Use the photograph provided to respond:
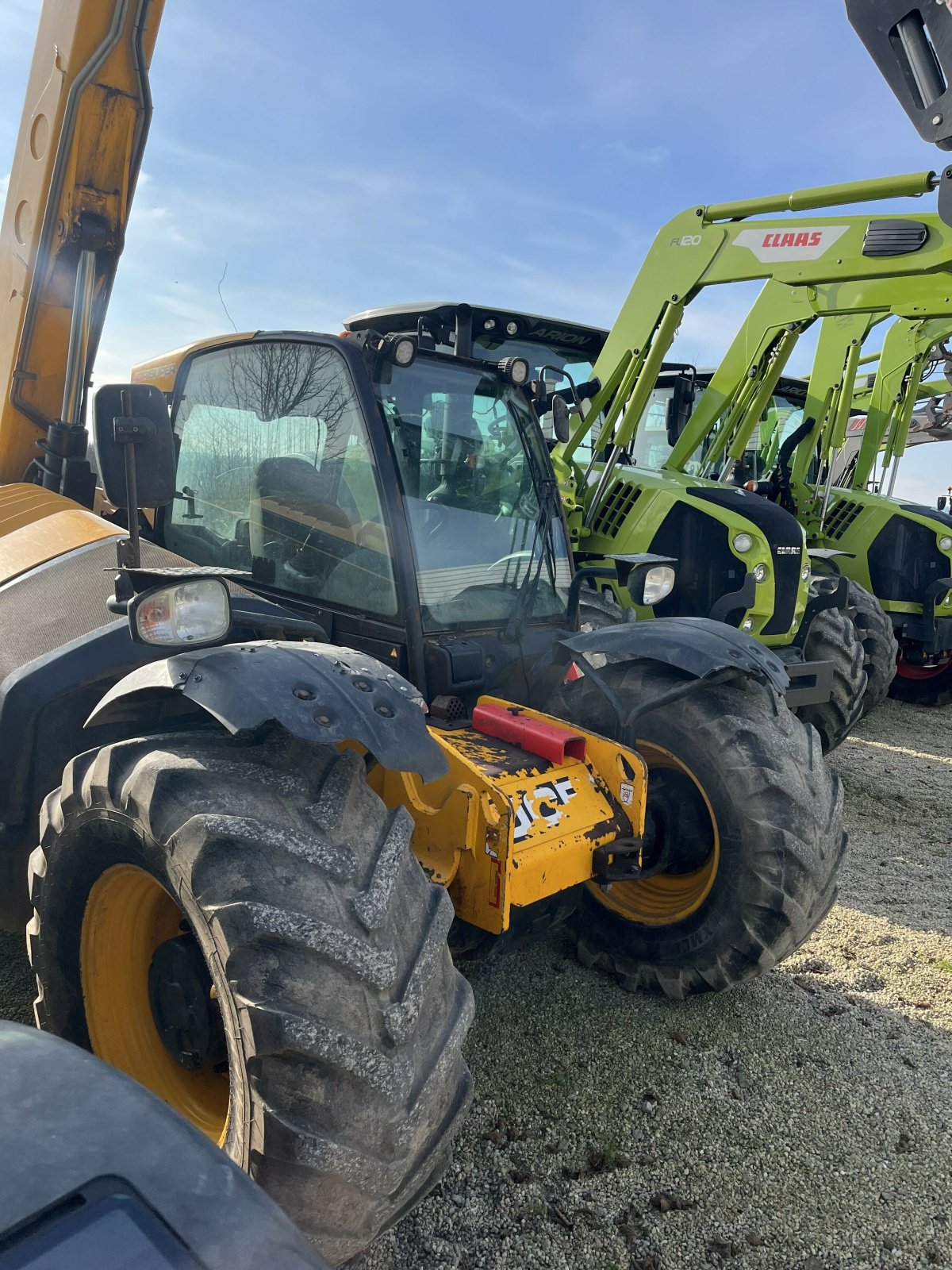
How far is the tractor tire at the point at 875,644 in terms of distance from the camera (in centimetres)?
707

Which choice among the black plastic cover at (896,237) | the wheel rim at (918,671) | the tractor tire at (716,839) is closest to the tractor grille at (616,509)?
the black plastic cover at (896,237)

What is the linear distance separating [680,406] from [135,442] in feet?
20.6

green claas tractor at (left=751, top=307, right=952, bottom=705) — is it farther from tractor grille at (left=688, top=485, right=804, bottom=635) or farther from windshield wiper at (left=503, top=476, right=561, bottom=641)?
windshield wiper at (left=503, top=476, right=561, bottom=641)

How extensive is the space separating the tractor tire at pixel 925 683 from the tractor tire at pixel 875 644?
190cm

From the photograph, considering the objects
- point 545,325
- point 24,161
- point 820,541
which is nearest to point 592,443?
point 545,325

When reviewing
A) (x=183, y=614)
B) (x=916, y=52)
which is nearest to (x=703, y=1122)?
(x=183, y=614)

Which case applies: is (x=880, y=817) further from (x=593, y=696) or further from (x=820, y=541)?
(x=820, y=541)

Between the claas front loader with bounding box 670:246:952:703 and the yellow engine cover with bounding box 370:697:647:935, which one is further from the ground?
the claas front loader with bounding box 670:246:952:703

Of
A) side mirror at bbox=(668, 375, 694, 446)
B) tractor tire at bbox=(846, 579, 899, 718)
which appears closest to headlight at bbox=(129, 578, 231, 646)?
tractor tire at bbox=(846, 579, 899, 718)

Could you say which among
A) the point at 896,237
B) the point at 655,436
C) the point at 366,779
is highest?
the point at 896,237

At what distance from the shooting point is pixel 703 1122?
247 cm

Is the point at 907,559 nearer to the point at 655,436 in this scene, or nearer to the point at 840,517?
the point at 840,517

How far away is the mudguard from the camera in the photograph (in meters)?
2.79

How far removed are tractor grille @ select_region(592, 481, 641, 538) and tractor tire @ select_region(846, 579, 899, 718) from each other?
6.44 ft
